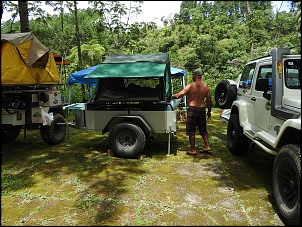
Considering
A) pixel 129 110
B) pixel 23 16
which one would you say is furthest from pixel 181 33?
pixel 129 110


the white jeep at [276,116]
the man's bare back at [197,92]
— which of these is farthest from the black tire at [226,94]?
the man's bare back at [197,92]

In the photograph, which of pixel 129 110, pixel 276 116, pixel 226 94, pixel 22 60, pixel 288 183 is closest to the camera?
pixel 288 183

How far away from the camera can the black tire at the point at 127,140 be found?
491 centimetres

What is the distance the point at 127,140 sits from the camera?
16.9 feet

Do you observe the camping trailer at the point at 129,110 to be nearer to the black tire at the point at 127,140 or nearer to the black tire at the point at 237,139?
the black tire at the point at 127,140

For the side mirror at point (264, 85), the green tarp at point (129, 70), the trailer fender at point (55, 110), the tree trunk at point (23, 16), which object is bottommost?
the trailer fender at point (55, 110)

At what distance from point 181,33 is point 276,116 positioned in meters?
38.2

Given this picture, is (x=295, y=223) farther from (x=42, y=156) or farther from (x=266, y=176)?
(x=42, y=156)

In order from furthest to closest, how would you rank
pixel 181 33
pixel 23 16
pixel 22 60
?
pixel 181 33
pixel 23 16
pixel 22 60

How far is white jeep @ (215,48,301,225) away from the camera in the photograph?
2.73 m

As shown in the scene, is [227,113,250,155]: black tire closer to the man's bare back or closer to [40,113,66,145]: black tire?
the man's bare back

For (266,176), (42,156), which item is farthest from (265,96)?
(42,156)

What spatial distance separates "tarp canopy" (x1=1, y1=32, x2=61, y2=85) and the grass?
1647 millimetres

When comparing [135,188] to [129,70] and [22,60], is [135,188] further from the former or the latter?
[22,60]
